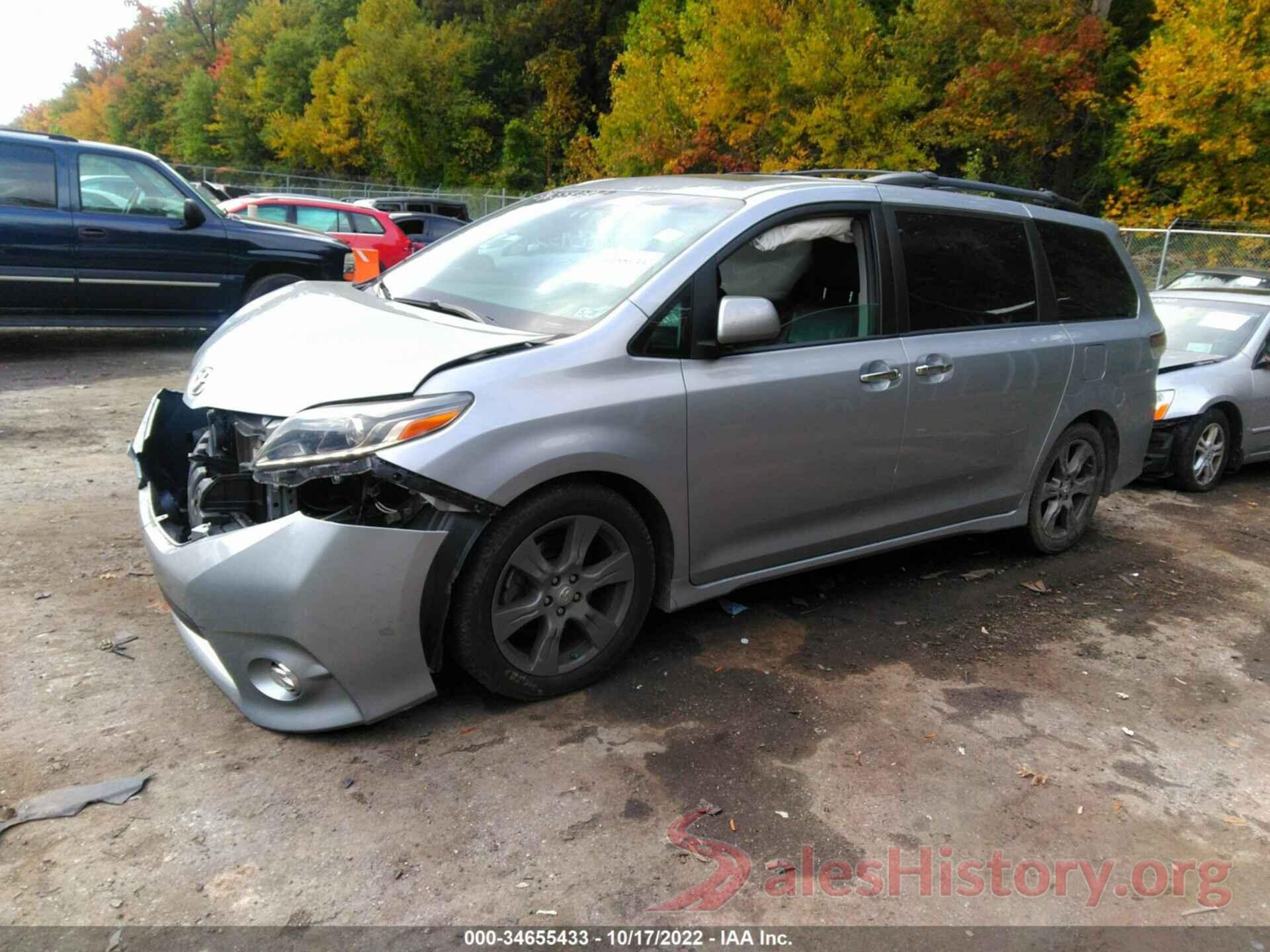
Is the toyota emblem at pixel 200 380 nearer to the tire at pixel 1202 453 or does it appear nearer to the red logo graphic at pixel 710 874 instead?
the red logo graphic at pixel 710 874

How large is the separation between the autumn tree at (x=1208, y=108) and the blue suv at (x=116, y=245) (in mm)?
15413

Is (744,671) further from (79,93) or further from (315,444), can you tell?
(79,93)

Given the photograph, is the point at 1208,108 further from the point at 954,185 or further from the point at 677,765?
the point at 677,765

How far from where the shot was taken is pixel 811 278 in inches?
160

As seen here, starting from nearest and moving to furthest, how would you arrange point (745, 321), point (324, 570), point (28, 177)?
point (324, 570)
point (745, 321)
point (28, 177)

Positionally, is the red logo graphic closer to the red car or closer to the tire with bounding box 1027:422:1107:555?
the tire with bounding box 1027:422:1107:555

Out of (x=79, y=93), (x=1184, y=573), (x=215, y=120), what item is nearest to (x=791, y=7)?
(x=1184, y=573)

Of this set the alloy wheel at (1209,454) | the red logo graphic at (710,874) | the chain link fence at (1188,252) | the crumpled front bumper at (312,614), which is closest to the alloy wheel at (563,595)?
the crumpled front bumper at (312,614)

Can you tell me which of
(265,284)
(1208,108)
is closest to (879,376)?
(265,284)

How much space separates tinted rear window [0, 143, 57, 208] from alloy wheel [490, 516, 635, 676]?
758 centimetres

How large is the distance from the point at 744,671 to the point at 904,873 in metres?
1.17

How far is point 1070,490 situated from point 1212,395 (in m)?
2.77

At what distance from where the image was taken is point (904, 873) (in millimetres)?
2719

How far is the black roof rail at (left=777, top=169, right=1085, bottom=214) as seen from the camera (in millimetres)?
4561
